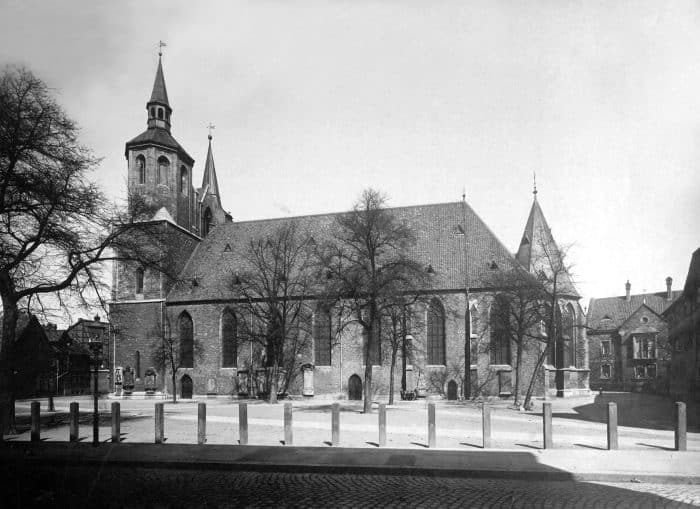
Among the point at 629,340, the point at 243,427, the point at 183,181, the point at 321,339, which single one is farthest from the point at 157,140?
the point at 629,340

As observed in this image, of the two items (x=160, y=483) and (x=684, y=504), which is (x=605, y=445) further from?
(x=160, y=483)

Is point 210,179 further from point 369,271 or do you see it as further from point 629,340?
point 629,340

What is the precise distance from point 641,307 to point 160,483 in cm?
5876

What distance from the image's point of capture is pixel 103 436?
602 inches

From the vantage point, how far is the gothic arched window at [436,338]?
33969mm

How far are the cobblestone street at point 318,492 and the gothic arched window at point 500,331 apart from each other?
67.9 ft

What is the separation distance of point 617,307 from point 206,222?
1904 inches

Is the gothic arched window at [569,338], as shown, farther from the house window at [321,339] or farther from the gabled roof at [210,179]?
the gabled roof at [210,179]

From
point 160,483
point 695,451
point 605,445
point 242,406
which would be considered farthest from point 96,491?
point 695,451

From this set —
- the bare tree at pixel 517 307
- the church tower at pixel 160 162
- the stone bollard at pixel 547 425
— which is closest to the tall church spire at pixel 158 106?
the church tower at pixel 160 162

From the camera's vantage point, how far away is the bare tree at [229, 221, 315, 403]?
32.3 m

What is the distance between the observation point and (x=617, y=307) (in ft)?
214

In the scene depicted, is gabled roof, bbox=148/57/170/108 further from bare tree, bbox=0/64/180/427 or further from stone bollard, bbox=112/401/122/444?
stone bollard, bbox=112/401/122/444

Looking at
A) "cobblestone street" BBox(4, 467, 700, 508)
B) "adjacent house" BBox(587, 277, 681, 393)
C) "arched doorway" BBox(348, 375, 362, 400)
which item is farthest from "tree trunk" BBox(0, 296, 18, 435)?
"adjacent house" BBox(587, 277, 681, 393)
